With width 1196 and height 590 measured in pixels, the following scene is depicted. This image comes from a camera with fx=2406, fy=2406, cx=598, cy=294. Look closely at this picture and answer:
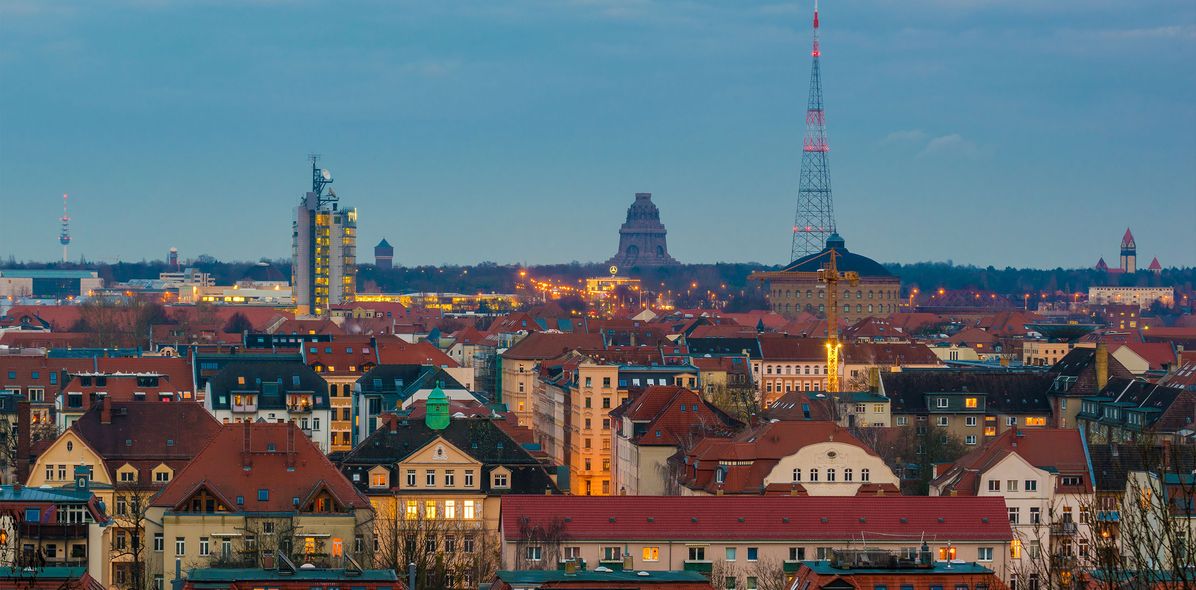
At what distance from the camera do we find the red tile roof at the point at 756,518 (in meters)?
62.2

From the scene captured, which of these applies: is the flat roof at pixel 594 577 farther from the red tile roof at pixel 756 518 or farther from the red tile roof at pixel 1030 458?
the red tile roof at pixel 1030 458

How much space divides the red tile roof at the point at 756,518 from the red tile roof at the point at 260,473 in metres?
5.25

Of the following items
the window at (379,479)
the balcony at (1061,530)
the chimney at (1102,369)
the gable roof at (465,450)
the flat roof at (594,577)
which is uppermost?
the chimney at (1102,369)

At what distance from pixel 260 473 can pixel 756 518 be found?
1345cm

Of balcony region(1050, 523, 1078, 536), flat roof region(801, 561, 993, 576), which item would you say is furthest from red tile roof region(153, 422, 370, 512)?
balcony region(1050, 523, 1078, 536)

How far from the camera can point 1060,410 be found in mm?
114062

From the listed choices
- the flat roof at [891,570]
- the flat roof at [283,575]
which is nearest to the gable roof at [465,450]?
the flat roof at [891,570]

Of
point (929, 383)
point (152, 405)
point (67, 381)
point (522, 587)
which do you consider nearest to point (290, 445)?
point (152, 405)

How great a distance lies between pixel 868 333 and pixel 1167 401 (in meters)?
77.3

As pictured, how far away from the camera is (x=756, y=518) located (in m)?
63.1

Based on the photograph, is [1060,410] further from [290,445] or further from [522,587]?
[522,587]

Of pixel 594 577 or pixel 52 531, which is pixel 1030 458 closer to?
pixel 594 577

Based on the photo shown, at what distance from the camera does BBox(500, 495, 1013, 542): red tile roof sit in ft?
204

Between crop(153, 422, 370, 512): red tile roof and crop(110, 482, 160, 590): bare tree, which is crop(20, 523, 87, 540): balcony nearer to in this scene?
crop(110, 482, 160, 590): bare tree
